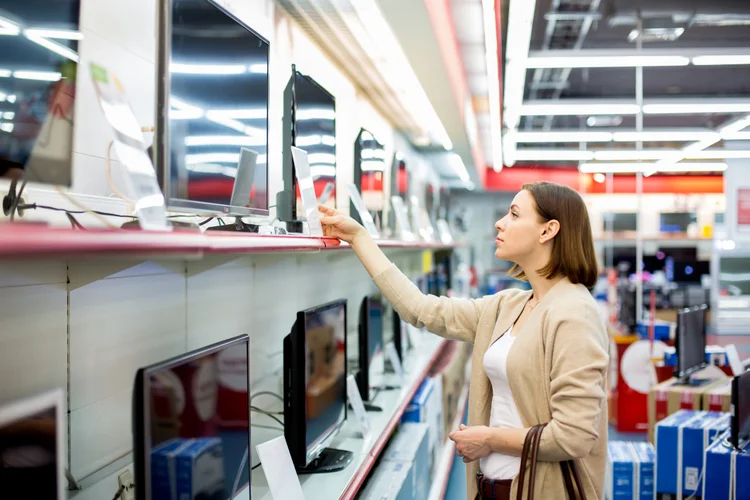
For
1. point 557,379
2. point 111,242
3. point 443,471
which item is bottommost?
point 443,471

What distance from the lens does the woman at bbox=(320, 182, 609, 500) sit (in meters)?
1.83

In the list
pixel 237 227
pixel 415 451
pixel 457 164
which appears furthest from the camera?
pixel 457 164

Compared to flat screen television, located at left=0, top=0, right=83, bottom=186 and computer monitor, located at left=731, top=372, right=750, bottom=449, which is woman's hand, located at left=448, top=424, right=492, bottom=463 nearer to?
flat screen television, located at left=0, top=0, right=83, bottom=186

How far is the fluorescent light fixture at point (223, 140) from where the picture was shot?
135 centimetres

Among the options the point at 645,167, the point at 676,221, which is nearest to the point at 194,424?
the point at 645,167

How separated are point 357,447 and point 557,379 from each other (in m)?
1.01

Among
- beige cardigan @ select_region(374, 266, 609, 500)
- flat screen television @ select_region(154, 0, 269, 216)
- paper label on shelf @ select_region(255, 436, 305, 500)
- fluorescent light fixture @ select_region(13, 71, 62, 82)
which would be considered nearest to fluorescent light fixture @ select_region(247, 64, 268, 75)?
flat screen television @ select_region(154, 0, 269, 216)

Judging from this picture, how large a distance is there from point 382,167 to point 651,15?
3.26m

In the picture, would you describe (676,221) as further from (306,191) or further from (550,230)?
(306,191)

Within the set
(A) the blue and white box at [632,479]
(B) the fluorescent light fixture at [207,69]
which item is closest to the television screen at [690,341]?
(A) the blue and white box at [632,479]

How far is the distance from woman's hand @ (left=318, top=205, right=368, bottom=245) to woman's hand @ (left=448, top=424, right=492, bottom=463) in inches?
29.3

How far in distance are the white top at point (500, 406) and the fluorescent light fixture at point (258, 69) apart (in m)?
1.13

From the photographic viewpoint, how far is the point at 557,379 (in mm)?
1818

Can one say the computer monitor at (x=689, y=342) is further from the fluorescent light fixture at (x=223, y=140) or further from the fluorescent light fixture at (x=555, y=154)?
the fluorescent light fixture at (x=555, y=154)
